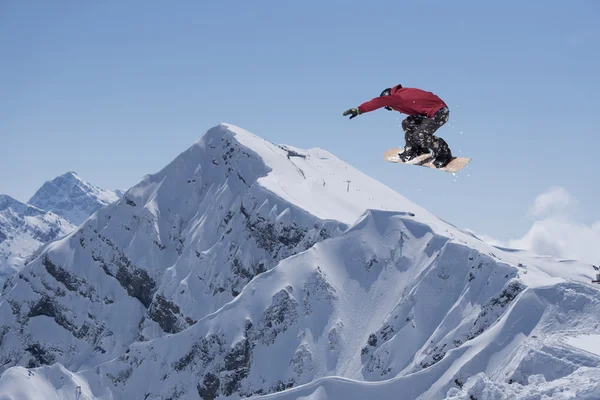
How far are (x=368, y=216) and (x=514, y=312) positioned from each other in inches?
2814

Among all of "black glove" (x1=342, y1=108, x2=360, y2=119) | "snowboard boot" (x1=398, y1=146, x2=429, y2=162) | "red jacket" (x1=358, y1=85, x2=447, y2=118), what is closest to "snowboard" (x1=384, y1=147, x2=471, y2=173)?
"snowboard boot" (x1=398, y1=146, x2=429, y2=162)

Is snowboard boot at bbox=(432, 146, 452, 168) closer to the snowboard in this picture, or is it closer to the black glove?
the snowboard

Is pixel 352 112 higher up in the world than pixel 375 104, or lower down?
lower down

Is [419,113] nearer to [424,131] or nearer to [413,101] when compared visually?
[413,101]

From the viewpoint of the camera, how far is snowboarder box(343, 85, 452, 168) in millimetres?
35500

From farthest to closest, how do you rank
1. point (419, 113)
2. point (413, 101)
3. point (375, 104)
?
point (419, 113) < point (413, 101) < point (375, 104)

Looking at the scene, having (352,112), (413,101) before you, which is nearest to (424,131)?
(413,101)

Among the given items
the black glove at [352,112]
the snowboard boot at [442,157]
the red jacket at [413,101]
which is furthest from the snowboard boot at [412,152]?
the black glove at [352,112]

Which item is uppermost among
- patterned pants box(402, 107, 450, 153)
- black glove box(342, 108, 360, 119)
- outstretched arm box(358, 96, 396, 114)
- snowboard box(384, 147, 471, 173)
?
outstretched arm box(358, 96, 396, 114)

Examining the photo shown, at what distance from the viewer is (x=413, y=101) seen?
1414 inches

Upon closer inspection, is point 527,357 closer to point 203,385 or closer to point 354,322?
point 354,322

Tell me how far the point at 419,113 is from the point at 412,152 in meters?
3.50

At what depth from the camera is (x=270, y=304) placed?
180375mm

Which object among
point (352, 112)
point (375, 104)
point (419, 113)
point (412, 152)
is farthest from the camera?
point (412, 152)
